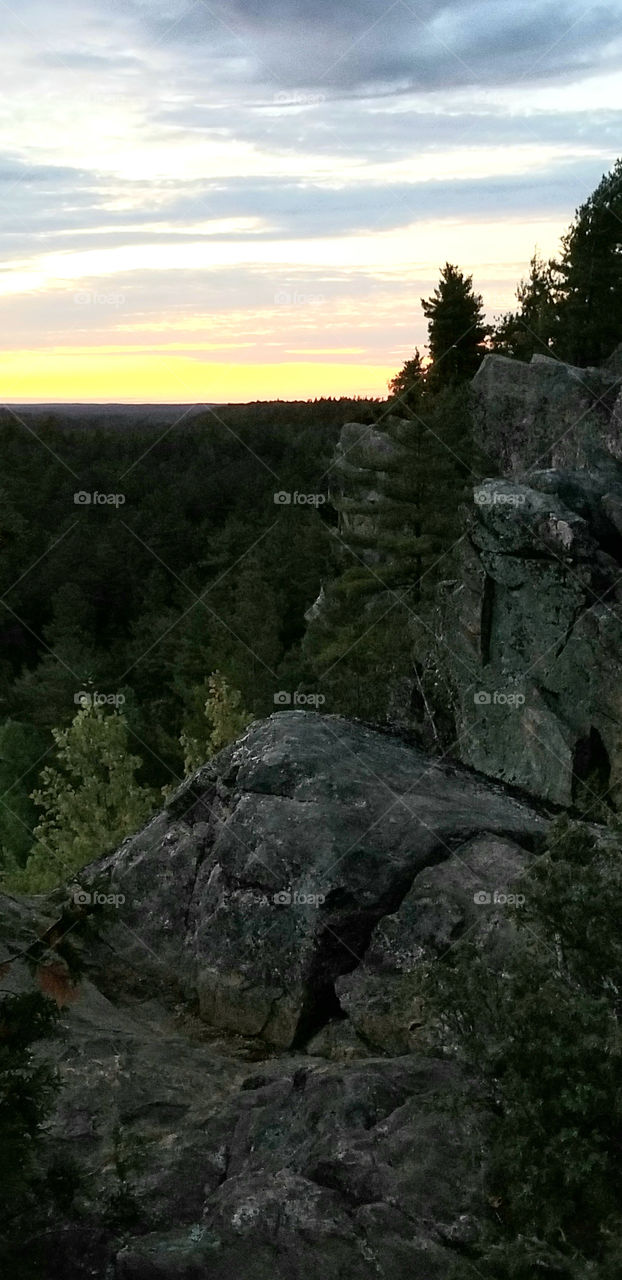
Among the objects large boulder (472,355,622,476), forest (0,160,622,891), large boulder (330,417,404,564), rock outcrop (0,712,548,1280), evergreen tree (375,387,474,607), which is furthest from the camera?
large boulder (472,355,622,476)

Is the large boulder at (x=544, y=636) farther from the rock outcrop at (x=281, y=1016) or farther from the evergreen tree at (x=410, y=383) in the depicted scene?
the evergreen tree at (x=410, y=383)

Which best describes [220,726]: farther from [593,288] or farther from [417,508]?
[593,288]

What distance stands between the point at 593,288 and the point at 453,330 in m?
8.31

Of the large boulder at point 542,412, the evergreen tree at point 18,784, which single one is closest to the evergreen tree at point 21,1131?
the large boulder at point 542,412

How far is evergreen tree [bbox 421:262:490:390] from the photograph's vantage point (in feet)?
208

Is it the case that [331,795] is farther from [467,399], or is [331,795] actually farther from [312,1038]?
[467,399]

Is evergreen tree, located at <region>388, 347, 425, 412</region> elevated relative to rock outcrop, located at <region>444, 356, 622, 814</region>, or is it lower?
elevated

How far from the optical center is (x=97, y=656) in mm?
78625

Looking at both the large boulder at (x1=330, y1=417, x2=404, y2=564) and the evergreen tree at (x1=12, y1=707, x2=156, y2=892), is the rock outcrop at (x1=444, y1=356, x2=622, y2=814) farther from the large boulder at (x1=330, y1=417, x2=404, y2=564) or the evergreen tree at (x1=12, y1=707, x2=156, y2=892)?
the large boulder at (x1=330, y1=417, x2=404, y2=564)

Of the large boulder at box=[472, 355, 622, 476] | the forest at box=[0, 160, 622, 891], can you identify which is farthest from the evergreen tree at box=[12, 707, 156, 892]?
the large boulder at box=[472, 355, 622, 476]

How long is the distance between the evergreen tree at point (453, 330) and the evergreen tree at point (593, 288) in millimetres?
5165

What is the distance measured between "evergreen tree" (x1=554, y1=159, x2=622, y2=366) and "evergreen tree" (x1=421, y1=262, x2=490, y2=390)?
16.9ft

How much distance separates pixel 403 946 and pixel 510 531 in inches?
567

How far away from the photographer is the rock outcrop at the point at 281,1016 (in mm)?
7746
